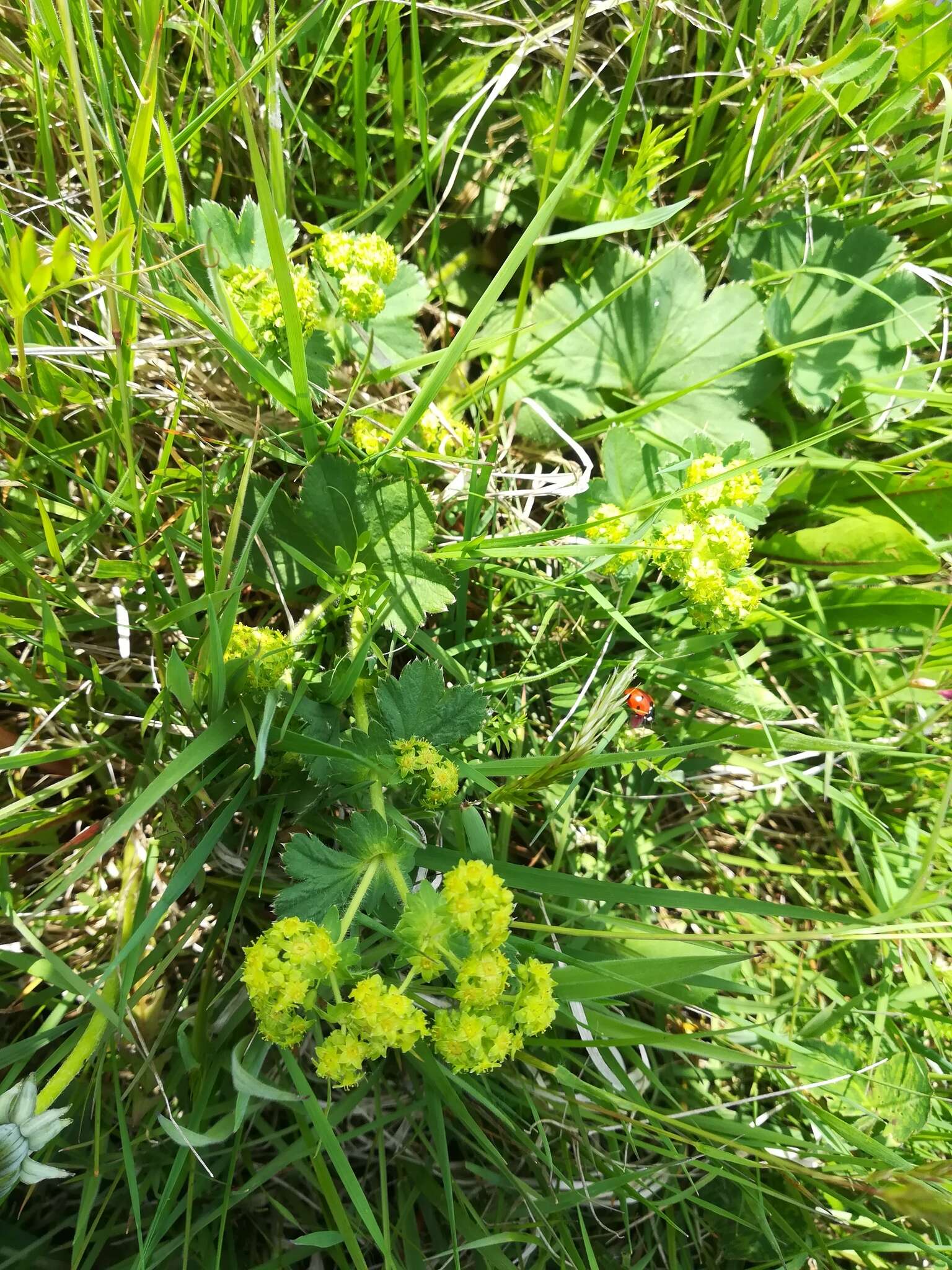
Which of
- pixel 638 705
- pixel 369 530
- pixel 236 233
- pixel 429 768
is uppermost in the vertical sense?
pixel 236 233

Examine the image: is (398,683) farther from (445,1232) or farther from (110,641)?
(445,1232)

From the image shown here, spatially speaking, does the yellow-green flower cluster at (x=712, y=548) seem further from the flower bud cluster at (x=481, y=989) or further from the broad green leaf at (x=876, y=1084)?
the broad green leaf at (x=876, y=1084)

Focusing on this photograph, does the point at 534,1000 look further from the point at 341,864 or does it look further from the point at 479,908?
the point at 341,864

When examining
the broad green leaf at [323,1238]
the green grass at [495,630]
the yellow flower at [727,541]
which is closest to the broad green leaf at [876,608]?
the green grass at [495,630]

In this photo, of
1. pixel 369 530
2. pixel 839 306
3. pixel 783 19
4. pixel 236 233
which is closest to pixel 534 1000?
pixel 369 530

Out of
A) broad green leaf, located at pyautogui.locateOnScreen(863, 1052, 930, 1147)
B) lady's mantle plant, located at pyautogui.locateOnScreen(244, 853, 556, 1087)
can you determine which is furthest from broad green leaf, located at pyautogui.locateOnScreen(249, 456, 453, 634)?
broad green leaf, located at pyautogui.locateOnScreen(863, 1052, 930, 1147)
